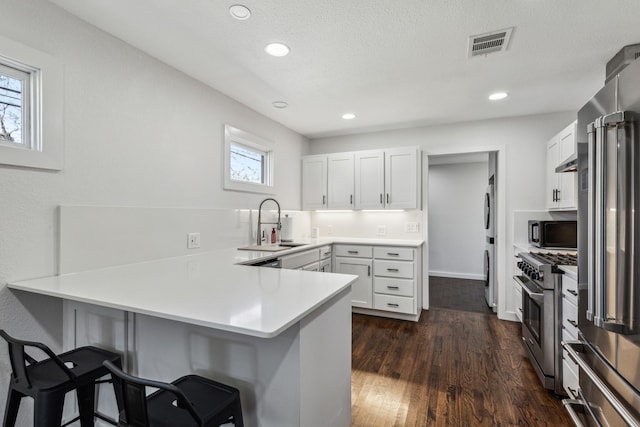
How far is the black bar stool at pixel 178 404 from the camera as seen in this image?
0.87 metres

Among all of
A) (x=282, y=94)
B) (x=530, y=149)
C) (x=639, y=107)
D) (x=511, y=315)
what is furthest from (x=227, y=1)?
(x=511, y=315)

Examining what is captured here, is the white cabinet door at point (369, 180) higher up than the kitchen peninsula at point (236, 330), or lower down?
higher up

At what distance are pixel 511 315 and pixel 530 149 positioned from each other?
6.36 ft

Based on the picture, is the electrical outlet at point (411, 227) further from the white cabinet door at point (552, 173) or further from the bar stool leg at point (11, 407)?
the bar stool leg at point (11, 407)

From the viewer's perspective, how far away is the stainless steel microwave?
2875mm

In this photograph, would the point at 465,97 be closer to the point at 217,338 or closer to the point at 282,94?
the point at 282,94

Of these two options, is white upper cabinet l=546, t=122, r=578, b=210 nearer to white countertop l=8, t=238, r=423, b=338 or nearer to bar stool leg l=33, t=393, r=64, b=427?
white countertop l=8, t=238, r=423, b=338

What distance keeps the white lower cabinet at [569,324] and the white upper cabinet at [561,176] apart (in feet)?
3.48

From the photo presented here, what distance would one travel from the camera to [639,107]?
3.00 ft

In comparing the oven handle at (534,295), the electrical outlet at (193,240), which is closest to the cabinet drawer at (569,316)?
the oven handle at (534,295)

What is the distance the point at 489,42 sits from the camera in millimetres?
2031

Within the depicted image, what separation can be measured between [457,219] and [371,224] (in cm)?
251

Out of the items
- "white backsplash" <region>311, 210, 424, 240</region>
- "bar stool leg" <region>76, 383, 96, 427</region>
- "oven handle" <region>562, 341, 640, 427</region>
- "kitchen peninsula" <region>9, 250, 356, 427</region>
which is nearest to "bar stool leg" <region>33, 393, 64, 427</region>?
"bar stool leg" <region>76, 383, 96, 427</region>

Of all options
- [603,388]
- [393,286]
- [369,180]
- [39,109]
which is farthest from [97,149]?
[393,286]
